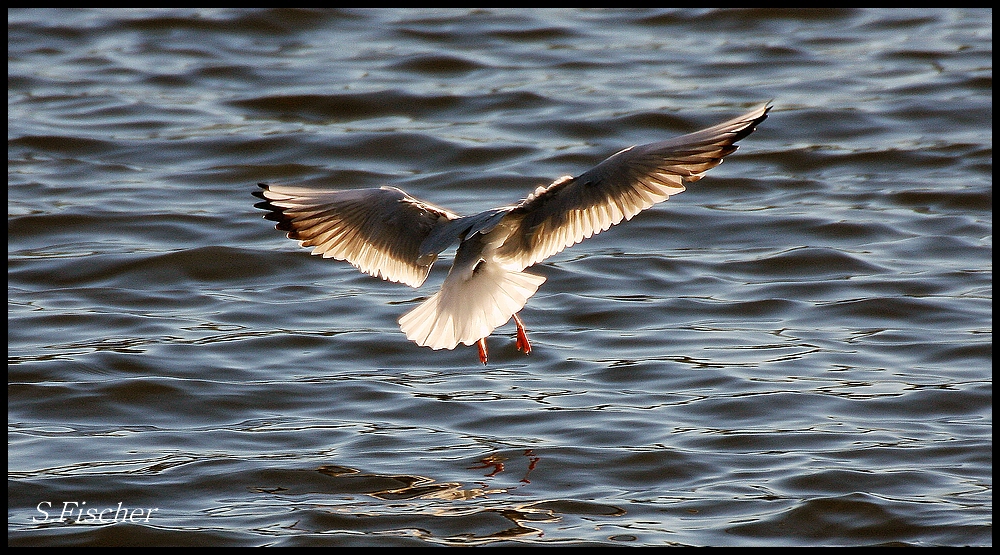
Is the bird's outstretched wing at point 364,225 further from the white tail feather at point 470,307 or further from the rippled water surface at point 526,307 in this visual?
→ the rippled water surface at point 526,307

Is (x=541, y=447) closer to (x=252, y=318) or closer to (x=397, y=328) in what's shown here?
(x=397, y=328)

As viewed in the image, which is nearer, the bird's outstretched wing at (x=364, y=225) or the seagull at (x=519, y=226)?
the seagull at (x=519, y=226)

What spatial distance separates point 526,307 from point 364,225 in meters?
2.13

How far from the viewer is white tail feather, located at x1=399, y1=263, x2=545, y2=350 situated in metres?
5.32

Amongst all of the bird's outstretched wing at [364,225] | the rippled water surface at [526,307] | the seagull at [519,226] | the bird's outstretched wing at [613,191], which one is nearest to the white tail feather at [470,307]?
the seagull at [519,226]

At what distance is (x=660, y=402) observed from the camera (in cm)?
643

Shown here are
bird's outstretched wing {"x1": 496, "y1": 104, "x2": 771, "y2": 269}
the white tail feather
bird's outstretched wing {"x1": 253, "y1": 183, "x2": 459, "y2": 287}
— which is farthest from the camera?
bird's outstretched wing {"x1": 253, "y1": 183, "x2": 459, "y2": 287}

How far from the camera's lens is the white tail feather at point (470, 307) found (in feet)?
17.4

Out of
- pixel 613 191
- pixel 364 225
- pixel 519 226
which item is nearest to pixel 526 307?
pixel 364 225

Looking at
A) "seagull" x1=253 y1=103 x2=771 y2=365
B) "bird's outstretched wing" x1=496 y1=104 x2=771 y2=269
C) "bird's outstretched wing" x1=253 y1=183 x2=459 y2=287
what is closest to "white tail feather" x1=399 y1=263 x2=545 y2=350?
"seagull" x1=253 y1=103 x2=771 y2=365

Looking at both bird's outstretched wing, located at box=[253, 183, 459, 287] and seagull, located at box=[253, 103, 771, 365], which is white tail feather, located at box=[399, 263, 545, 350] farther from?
bird's outstretched wing, located at box=[253, 183, 459, 287]

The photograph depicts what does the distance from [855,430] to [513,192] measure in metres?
4.26

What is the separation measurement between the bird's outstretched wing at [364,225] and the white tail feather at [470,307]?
0.52 meters

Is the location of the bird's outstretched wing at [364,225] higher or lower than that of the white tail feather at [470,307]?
higher
